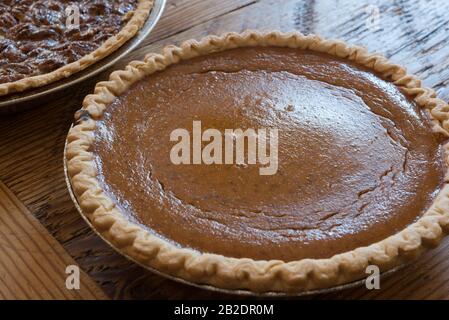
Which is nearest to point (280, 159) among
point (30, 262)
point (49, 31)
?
point (30, 262)

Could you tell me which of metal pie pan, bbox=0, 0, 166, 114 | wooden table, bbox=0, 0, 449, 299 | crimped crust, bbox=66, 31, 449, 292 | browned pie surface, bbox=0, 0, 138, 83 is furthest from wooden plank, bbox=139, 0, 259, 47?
crimped crust, bbox=66, 31, 449, 292

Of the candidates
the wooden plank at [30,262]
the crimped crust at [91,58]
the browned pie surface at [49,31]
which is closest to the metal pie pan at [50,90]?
the crimped crust at [91,58]

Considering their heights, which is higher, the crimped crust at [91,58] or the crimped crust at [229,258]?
the crimped crust at [91,58]

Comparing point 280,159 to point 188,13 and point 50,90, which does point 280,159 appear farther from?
point 188,13

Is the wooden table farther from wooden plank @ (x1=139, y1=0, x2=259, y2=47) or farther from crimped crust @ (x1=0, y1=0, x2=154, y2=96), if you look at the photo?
crimped crust @ (x1=0, y1=0, x2=154, y2=96)

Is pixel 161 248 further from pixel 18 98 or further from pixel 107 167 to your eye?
pixel 18 98

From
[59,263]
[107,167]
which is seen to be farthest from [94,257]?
[107,167]

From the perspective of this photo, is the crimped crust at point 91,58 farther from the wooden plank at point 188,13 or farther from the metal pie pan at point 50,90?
the wooden plank at point 188,13
